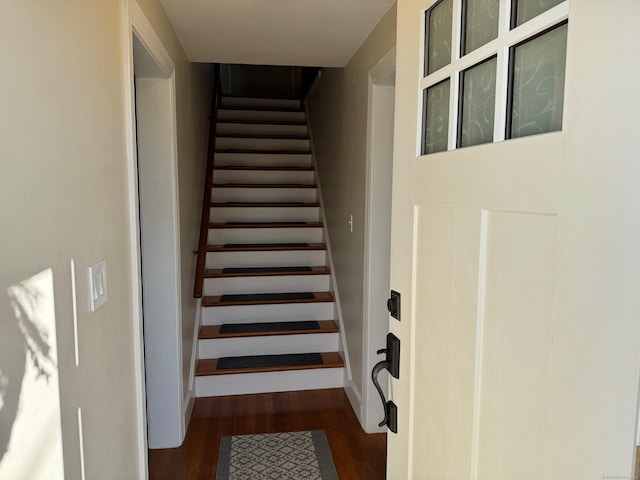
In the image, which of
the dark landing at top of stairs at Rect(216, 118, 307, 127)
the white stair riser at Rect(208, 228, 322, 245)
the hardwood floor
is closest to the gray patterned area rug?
the hardwood floor

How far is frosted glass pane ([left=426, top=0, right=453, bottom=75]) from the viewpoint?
2.85ft

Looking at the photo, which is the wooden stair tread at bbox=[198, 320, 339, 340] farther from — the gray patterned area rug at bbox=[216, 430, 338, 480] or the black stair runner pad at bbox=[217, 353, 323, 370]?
the gray patterned area rug at bbox=[216, 430, 338, 480]

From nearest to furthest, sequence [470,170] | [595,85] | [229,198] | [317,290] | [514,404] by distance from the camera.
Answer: [595,85] → [514,404] → [470,170] → [317,290] → [229,198]

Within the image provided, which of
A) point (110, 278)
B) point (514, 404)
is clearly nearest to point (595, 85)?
point (514, 404)

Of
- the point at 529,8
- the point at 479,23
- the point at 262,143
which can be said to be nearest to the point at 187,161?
the point at 262,143

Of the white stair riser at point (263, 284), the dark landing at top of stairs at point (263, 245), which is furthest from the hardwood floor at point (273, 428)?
the dark landing at top of stairs at point (263, 245)

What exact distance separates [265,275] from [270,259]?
0.29 metres

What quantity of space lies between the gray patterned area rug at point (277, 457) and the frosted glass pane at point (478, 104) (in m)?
1.92

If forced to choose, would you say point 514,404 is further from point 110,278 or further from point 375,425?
point 375,425

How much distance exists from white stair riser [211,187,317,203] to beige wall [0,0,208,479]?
255 cm

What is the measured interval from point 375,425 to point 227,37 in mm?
2369

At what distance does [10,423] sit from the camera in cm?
69

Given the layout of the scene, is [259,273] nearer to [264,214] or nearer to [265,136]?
[264,214]

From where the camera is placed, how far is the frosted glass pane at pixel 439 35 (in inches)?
34.2
